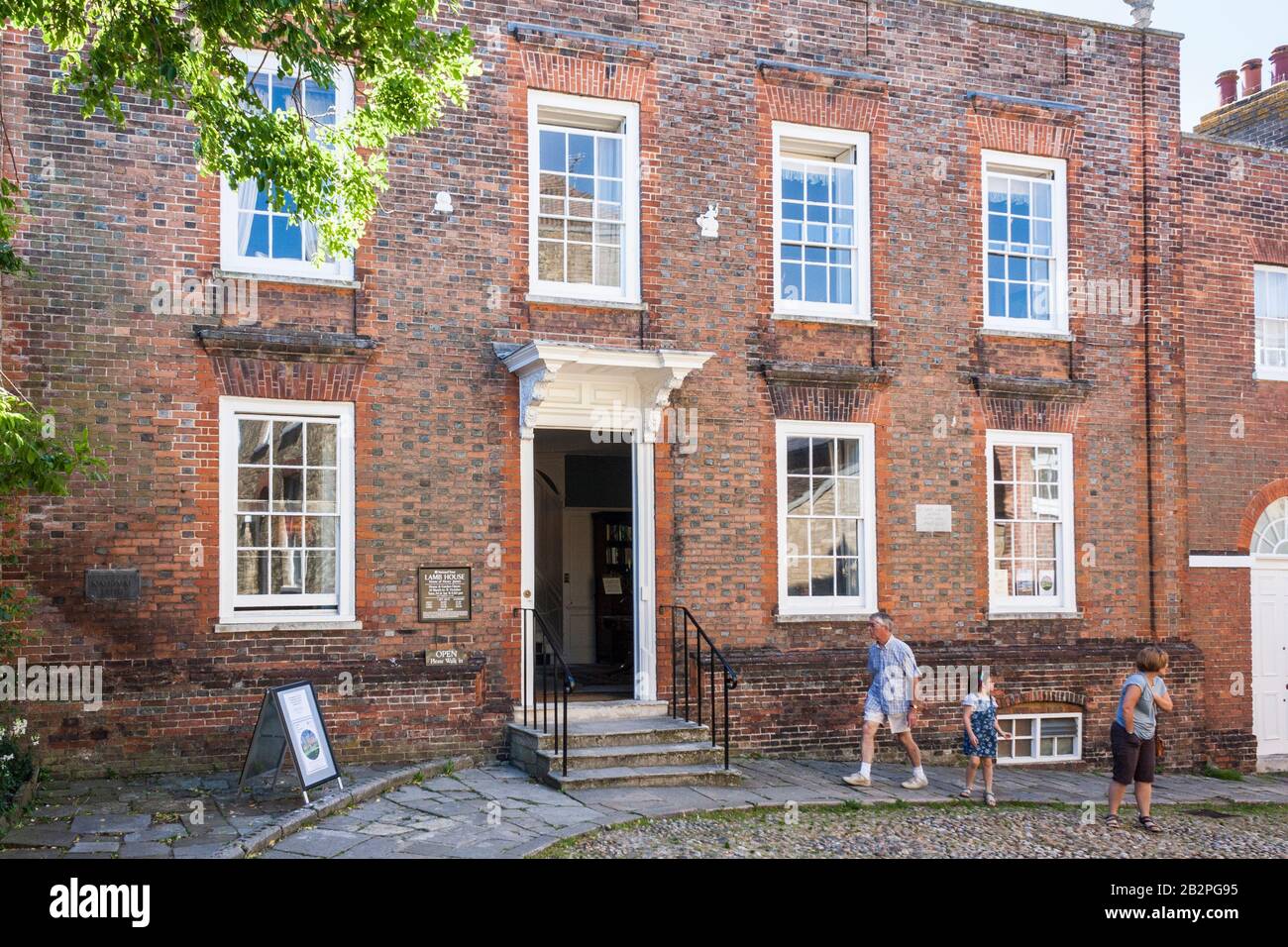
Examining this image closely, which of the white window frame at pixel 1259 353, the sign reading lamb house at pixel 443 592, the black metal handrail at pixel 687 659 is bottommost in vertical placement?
the black metal handrail at pixel 687 659

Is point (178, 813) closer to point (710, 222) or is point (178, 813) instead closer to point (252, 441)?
point (252, 441)

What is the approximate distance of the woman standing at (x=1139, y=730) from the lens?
10.5 m

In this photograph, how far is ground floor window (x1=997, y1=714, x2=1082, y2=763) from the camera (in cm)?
1419

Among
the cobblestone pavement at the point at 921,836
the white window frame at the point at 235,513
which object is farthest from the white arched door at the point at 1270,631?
the white window frame at the point at 235,513

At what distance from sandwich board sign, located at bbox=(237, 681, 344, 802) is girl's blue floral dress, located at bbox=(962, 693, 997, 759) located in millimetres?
5385

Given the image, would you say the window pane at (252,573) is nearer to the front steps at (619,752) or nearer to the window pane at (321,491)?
the window pane at (321,491)

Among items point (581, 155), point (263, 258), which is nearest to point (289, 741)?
point (263, 258)

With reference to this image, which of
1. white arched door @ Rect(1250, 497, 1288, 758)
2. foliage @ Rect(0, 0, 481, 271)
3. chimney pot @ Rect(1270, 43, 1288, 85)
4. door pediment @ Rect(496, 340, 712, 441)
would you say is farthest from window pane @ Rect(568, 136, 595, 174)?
chimney pot @ Rect(1270, 43, 1288, 85)

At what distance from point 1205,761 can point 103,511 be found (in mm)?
12397

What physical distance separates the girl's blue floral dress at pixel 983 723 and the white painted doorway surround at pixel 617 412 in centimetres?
312

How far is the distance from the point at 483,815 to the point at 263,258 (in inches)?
216

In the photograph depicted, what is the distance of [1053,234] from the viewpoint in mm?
14883

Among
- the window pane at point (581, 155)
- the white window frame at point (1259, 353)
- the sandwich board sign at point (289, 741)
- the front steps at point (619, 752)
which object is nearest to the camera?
the sandwich board sign at point (289, 741)

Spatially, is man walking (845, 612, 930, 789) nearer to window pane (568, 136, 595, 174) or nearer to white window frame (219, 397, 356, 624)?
white window frame (219, 397, 356, 624)
